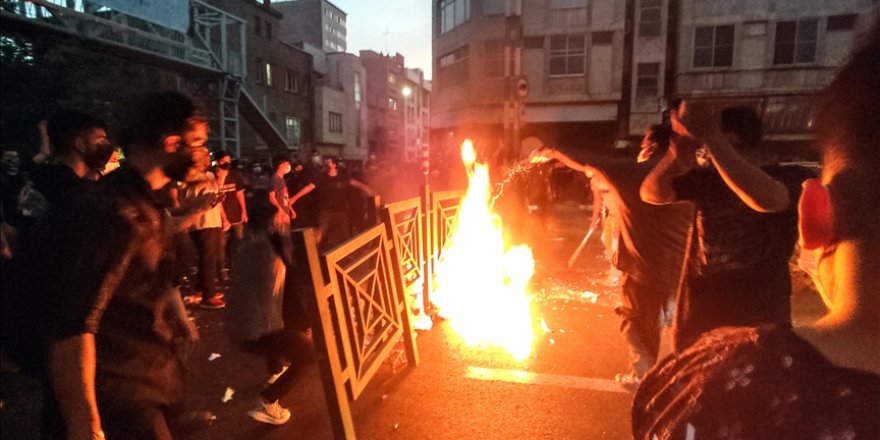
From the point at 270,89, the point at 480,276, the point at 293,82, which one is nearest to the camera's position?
the point at 480,276

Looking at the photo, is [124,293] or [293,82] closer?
[124,293]

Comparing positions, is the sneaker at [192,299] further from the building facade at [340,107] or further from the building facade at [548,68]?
the building facade at [340,107]

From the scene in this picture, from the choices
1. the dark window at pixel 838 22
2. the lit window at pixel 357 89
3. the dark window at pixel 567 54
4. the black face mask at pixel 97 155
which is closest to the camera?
the black face mask at pixel 97 155

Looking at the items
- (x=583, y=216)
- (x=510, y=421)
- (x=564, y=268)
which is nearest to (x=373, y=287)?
(x=510, y=421)

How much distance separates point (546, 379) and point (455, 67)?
98.3 ft

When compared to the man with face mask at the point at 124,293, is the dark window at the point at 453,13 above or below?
above

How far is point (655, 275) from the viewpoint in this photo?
12.9ft

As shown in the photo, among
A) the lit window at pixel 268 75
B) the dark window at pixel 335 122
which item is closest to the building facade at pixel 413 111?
the dark window at pixel 335 122

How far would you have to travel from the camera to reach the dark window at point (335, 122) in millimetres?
40403

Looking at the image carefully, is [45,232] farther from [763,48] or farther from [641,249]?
[763,48]

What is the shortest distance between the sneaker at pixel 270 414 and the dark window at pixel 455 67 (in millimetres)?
29153

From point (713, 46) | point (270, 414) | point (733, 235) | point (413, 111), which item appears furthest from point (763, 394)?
point (413, 111)

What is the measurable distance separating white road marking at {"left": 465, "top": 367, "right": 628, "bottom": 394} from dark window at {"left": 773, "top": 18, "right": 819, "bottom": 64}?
28184mm

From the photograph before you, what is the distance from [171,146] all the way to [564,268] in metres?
7.87
